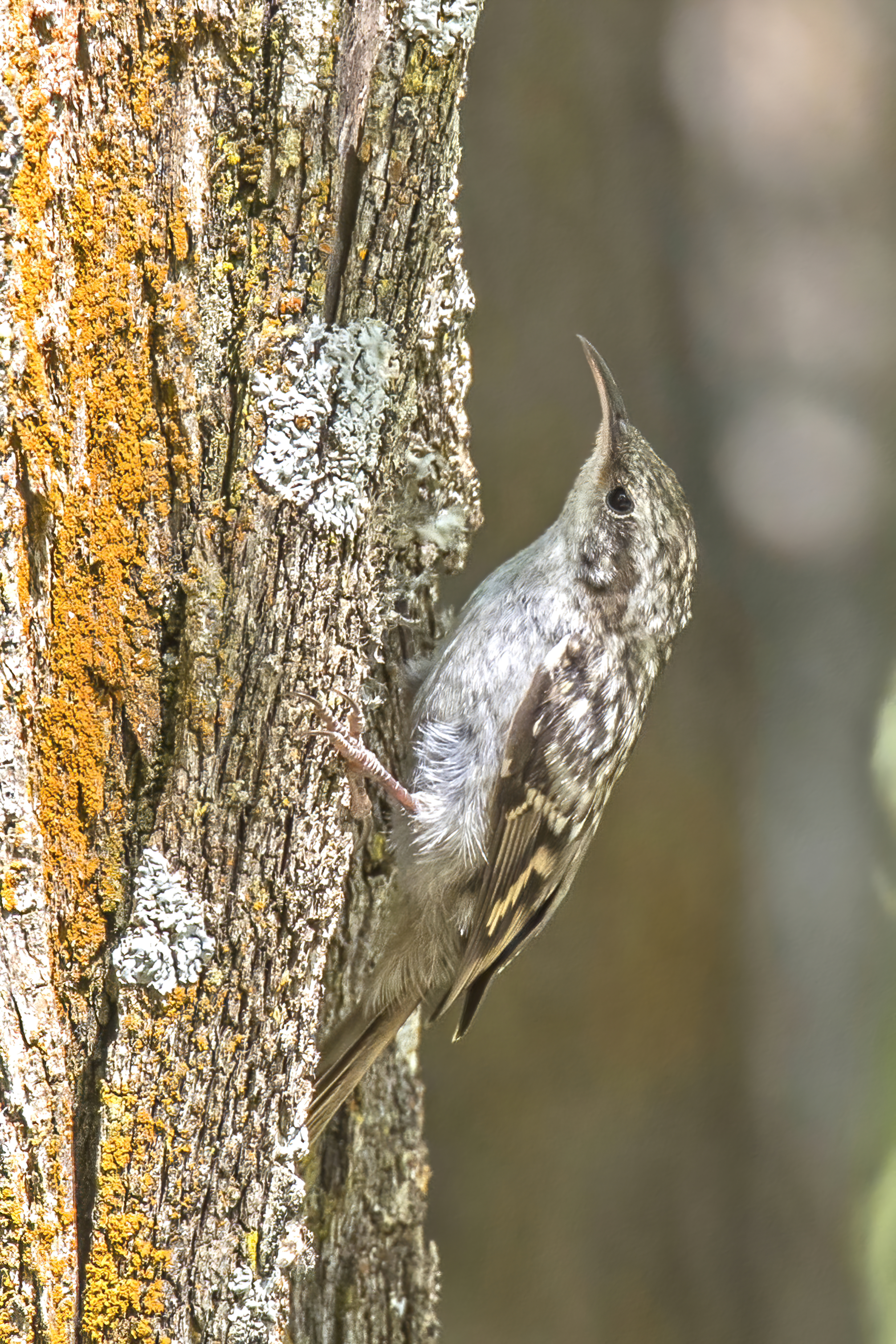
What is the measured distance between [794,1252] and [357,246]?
113 inches

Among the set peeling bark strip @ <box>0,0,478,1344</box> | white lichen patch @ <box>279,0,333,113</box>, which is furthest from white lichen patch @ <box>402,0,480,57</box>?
white lichen patch @ <box>279,0,333,113</box>

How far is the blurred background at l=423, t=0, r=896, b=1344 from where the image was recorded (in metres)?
2.73

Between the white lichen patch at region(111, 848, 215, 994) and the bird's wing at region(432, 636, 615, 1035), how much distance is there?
0.84 metres

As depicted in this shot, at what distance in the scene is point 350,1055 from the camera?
2.17 meters

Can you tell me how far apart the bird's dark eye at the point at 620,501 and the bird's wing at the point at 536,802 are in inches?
12.9

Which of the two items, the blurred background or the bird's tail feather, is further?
the blurred background

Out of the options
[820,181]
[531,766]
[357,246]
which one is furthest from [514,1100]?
[820,181]

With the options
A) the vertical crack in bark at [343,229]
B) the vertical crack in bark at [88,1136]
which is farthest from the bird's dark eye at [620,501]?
the vertical crack in bark at [88,1136]

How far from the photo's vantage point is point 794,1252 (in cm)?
295

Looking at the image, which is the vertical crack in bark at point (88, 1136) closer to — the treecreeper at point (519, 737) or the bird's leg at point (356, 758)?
the bird's leg at point (356, 758)

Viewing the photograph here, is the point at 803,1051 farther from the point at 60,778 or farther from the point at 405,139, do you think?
the point at 405,139

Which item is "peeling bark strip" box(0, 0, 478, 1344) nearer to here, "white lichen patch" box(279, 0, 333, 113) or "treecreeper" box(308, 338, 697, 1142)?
"white lichen patch" box(279, 0, 333, 113)

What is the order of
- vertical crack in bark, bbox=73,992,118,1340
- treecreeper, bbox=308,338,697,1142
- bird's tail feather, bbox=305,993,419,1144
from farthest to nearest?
treecreeper, bbox=308,338,697,1142 → bird's tail feather, bbox=305,993,419,1144 → vertical crack in bark, bbox=73,992,118,1340

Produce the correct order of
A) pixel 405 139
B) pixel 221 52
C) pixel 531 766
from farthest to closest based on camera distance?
pixel 531 766 → pixel 405 139 → pixel 221 52
